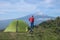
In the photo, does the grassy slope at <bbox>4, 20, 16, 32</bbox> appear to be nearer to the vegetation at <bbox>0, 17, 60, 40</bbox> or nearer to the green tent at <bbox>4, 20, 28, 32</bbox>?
the green tent at <bbox>4, 20, 28, 32</bbox>

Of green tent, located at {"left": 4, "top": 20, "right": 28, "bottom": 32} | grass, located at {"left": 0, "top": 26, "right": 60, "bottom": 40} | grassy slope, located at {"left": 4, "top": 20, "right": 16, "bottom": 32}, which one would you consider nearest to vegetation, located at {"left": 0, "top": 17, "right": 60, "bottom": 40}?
grass, located at {"left": 0, "top": 26, "right": 60, "bottom": 40}

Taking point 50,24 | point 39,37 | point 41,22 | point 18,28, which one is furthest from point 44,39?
point 18,28

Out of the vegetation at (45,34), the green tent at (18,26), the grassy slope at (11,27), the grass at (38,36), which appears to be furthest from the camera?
the grassy slope at (11,27)

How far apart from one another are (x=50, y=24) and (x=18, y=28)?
4632mm

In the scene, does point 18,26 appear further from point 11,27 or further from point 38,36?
point 38,36

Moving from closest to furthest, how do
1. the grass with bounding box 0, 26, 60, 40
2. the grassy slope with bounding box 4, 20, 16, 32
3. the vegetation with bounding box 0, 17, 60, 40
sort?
the grass with bounding box 0, 26, 60, 40 → the vegetation with bounding box 0, 17, 60, 40 → the grassy slope with bounding box 4, 20, 16, 32

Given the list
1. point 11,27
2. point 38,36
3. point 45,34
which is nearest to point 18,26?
point 11,27

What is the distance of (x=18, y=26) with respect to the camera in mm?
22781

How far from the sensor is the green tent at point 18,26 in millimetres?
22547

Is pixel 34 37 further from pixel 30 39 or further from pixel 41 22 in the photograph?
pixel 41 22

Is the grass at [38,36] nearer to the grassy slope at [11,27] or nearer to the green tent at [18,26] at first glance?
the green tent at [18,26]

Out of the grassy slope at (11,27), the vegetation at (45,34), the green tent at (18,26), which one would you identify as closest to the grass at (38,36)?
the vegetation at (45,34)

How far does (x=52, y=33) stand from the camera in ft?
52.3

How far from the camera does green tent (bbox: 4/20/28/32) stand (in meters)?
22.5
